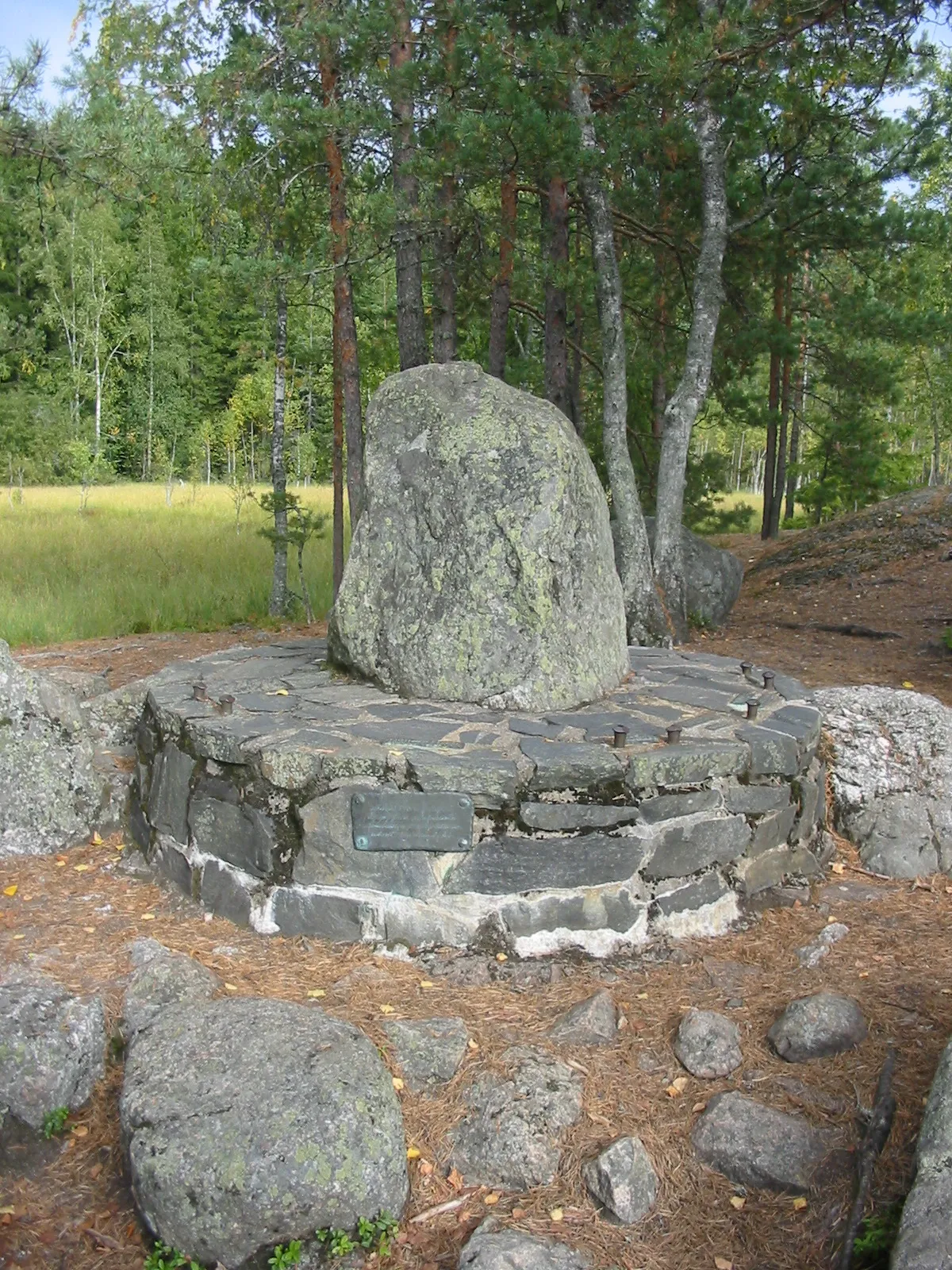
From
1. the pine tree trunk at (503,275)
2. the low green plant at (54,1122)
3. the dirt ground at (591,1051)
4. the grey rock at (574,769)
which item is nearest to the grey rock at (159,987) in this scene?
A: the dirt ground at (591,1051)

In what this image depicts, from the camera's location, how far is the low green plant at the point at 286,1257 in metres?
2.60

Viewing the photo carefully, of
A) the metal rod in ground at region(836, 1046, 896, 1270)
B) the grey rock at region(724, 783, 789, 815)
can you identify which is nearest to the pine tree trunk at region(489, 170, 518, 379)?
the grey rock at region(724, 783, 789, 815)

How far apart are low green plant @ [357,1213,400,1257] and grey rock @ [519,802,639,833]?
144 cm

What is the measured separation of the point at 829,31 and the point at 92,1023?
9095mm

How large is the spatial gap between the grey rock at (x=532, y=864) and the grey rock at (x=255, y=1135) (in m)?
0.88

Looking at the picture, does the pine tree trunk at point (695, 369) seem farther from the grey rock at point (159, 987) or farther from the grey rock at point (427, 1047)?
the grey rock at point (159, 987)

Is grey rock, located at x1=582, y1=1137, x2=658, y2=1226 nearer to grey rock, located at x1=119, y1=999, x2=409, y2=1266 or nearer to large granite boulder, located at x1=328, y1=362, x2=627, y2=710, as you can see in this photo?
grey rock, located at x1=119, y1=999, x2=409, y2=1266

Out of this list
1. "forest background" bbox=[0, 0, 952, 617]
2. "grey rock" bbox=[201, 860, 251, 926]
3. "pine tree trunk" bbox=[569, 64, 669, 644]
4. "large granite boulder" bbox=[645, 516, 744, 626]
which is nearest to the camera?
"grey rock" bbox=[201, 860, 251, 926]

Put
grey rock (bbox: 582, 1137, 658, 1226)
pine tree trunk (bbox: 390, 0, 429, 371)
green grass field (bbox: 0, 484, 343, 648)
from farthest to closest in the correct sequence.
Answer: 1. green grass field (bbox: 0, 484, 343, 648)
2. pine tree trunk (bbox: 390, 0, 429, 371)
3. grey rock (bbox: 582, 1137, 658, 1226)

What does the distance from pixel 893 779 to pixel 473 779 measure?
2.36 m

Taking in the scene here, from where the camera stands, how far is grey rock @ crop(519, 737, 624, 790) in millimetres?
3822

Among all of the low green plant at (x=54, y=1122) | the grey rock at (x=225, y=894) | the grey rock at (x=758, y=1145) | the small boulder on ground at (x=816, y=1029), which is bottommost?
the low green plant at (x=54, y=1122)

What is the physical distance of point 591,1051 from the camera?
337 cm

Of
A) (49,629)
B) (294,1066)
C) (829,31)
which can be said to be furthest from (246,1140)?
(829,31)
